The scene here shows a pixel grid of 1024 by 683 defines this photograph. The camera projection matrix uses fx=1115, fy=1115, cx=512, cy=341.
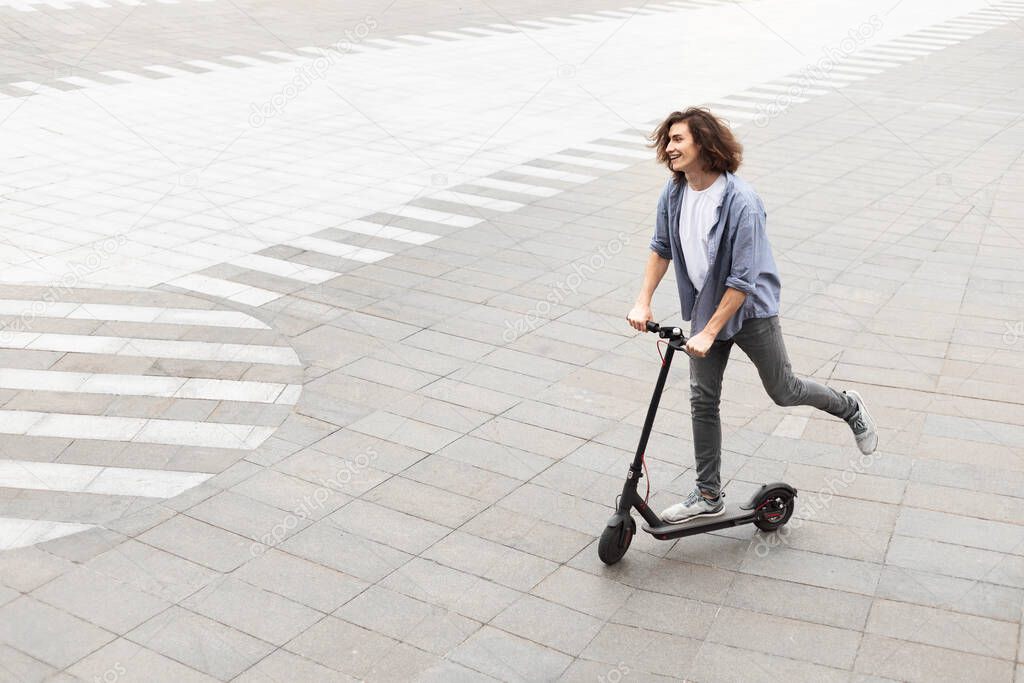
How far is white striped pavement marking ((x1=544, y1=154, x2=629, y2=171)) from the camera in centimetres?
1287

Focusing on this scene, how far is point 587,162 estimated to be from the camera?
1305cm

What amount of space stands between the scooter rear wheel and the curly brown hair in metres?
1.60

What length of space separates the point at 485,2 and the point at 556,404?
22345 mm

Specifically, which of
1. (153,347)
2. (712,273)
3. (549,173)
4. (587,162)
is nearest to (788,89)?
(587,162)

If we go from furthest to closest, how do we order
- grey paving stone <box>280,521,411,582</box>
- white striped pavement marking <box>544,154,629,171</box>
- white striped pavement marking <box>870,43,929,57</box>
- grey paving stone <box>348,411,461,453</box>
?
white striped pavement marking <box>870,43,929,57</box> < white striped pavement marking <box>544,154,629,171</box> < grey paving stone <box>348,411,461,453</box> < grey paving stone <box>280,521,411,582</box>

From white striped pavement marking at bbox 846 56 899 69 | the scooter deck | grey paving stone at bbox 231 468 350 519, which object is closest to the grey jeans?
the scooter deck

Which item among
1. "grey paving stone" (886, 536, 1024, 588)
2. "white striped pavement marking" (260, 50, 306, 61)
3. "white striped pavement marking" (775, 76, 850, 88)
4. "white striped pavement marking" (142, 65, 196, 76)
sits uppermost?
"white striped pavement marking" (142, 65, 196, 76)

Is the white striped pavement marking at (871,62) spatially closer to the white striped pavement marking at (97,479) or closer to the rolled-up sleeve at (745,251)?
the rolled-up sleeve at (745,251)

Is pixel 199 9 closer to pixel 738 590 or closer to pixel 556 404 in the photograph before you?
pixel 556 404

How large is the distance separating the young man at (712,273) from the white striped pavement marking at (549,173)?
7.30 m

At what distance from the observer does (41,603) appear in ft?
15.8

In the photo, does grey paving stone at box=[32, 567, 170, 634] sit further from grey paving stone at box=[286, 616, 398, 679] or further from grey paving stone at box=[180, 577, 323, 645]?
grey paving stone at box=[286, 616, 398, 679]

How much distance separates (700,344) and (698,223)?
54 centimetres

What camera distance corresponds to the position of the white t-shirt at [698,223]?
4.79 metres
